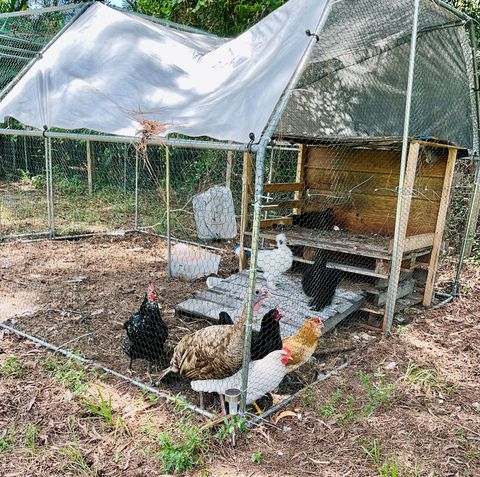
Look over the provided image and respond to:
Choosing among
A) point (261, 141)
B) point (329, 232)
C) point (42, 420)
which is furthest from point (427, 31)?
point (42, 420)

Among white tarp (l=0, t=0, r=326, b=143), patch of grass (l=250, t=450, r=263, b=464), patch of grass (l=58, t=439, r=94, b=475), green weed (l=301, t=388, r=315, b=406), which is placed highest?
white tarp (l=0, t=0, r=326, b=143)

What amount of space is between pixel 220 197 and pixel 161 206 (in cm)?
184

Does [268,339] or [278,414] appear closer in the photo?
[278,414]

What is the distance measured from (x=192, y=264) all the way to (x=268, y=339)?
93.2 inches

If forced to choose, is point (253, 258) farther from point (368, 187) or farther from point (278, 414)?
point (368, 187)

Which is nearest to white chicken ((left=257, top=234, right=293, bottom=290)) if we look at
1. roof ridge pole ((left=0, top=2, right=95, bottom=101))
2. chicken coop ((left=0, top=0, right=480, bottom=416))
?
chicken coop ((left=0, top=0, right=480, bottom=416))

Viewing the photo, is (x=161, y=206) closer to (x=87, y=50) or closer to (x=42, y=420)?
(x=87, y=50)

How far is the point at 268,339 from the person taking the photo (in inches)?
116

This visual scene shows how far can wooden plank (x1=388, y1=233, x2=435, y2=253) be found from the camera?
3.89 meters

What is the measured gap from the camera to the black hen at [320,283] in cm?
380

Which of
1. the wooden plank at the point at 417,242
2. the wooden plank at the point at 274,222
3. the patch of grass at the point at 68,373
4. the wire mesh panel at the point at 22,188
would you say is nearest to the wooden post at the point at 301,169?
the wooden plank at the point at 274,222

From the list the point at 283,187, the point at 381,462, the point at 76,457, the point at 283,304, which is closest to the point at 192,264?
the point at 283,187

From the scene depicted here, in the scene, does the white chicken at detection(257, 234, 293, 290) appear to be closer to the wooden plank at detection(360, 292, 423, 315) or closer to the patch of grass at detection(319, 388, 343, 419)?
the wooden plank at detection(360, 292, 423, 315)

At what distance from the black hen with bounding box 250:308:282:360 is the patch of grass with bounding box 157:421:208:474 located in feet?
2.31
